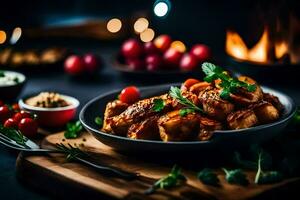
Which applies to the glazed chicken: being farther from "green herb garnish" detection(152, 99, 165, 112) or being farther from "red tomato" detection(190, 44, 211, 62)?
"red tomato" detection(190, 44, 211, 62)

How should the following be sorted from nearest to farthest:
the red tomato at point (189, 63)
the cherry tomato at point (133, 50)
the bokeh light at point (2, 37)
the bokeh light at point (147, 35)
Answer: the red tomato at point (189, 63) → the cherry tomato at point (133, 50) → the bokeh light at point (2, 37) → the bokeh light at point (147, 35)

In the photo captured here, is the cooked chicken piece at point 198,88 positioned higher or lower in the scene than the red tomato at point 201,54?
higher

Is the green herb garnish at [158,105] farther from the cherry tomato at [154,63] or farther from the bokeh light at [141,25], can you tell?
the bokeh light at [141,25]

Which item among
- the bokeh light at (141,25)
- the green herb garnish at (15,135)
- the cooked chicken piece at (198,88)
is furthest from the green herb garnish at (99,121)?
the bokeh light at (141,25)

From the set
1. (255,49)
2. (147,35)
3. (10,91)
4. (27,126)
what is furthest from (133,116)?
(147,35)

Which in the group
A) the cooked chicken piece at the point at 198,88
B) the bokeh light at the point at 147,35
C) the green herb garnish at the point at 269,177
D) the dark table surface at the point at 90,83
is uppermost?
the cooked chicken piece at the point at 198,88

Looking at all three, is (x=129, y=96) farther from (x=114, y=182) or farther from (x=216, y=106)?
(x=114, y=182)
